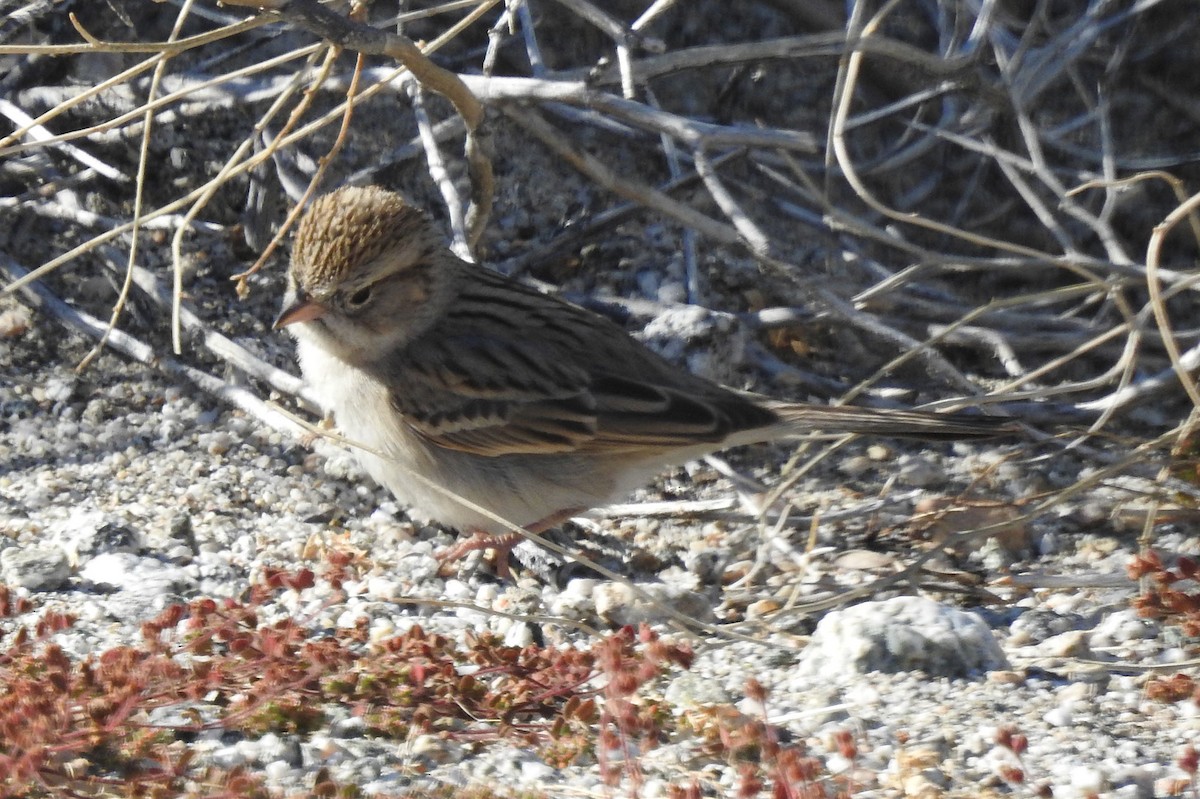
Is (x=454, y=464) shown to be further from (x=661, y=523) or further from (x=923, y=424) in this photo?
(x=923, y=424)

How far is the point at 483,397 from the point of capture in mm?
4836

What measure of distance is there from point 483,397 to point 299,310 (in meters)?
0.67

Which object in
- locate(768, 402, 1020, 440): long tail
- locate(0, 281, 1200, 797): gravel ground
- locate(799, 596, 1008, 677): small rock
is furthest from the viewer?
locate(768, 402, 1020, 440): long tail

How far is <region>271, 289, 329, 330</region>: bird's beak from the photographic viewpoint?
460cm

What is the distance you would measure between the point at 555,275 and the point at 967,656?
277 centimetres

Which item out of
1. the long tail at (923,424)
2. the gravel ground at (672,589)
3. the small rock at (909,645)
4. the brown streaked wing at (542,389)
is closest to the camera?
the gravel ground at (672,589)

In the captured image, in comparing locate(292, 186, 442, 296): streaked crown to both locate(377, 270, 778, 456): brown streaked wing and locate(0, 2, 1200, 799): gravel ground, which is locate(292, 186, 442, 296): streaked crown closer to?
locate(377, 270, 778, 456): brown streaked wing

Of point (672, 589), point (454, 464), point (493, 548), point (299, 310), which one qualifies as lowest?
point (672, 589)

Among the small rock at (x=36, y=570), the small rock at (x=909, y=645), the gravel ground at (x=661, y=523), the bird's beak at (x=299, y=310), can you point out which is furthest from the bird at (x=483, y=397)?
the small rock at (x=36, y=570)

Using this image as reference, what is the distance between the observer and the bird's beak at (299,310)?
460cm

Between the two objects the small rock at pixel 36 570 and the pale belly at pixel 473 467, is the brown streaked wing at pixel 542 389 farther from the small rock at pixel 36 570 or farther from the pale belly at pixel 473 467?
the small rock at pixel 36 570

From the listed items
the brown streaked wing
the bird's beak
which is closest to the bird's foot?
the brown streaked wing

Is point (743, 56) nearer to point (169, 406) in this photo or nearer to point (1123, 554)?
point (1123, 554)

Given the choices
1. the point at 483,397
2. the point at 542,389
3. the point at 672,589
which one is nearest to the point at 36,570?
the point at 483,397
